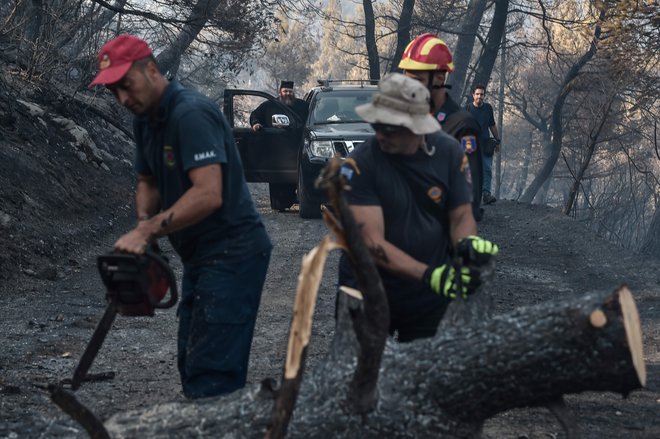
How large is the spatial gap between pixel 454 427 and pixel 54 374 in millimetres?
3285

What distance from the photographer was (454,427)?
3.71m

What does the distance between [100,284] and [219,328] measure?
592cm

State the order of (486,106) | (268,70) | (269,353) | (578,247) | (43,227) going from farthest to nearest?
(268,70)
(486,106)
(578,247)
(43,227)
(269,353)

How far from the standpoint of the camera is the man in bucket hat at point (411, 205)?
12.7 ft

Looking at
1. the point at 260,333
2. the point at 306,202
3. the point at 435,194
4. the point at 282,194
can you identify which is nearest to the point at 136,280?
the point at 435,194

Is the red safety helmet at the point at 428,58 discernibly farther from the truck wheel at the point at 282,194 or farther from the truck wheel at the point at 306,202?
the truck wheel at the point at 282,194

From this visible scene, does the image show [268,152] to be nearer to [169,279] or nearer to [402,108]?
[169,279]

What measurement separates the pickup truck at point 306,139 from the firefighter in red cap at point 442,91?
27.8 feet

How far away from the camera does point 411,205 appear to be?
4102mm

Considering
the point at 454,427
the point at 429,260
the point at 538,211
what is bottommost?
the point at 538,211

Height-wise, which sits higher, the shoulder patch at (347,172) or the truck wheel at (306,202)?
the shoulder patch at (347,172)

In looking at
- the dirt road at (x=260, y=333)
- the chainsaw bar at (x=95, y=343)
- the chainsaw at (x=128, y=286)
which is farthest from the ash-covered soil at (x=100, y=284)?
the chainsaw at (x=128, y=286)

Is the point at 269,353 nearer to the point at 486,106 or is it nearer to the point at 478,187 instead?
the point at 478,187

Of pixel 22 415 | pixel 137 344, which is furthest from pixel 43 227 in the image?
pixel 22 415
